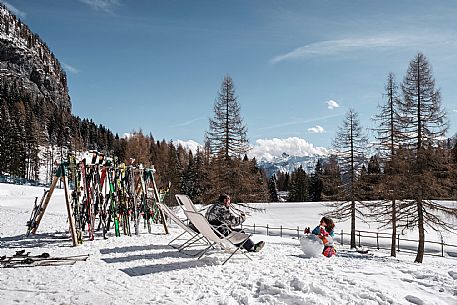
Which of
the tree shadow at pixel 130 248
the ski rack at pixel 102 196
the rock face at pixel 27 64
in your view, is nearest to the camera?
the tree shadow at pixel 130 248

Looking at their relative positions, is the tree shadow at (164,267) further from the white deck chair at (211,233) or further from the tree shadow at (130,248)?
the tree shadow at (130,248)

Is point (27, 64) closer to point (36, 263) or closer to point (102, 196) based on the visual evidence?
point (102, 196)

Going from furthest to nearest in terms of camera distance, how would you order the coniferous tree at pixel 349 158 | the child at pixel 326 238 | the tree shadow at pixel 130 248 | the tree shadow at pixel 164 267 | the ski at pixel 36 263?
the coniferous tree at pixel 349 158, the child at pixel 326 238, the tree shadow at pixel 130 248, the ski at pixel 36 263, the tree shadow at pixel 164 267

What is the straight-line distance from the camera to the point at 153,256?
23.4 ft

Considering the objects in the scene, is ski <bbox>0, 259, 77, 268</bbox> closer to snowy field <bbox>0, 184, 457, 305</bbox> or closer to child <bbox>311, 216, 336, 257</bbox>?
snowy field <bbox>0, 184, 457, 305</bbox>

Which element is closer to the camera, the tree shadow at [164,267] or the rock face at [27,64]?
the tree shadow at [164,267]

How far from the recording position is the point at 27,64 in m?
145

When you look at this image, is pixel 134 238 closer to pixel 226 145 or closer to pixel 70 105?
pixel 226 145

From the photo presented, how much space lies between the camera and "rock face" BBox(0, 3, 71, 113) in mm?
137375

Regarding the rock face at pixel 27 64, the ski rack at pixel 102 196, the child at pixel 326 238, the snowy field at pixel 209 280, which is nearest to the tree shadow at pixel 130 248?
the snowy field at pixel 209 280

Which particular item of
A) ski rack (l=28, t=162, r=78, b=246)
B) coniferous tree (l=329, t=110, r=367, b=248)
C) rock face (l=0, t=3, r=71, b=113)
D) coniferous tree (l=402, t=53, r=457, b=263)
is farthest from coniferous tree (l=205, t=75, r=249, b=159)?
rock face (l=0, t=3, r=71, b=113)

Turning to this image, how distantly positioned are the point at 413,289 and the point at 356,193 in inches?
652

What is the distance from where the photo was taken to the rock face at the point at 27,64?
13738 cm

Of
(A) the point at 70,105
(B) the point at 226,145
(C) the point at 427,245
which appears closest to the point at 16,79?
(A) the point at 70,105
